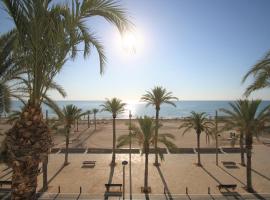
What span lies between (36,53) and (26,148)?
2.71 meters

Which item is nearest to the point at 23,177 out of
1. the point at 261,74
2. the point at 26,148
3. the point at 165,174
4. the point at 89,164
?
the point at 26,148

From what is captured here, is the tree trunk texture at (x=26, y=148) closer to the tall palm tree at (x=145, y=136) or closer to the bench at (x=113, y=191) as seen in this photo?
the bench at (x=113, y=191)

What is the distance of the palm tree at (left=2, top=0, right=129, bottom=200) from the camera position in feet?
22.8

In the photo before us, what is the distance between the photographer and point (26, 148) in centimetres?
689

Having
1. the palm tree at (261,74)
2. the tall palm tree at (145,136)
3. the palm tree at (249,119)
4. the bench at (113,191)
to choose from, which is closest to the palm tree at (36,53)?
the palm tree at (261,74)

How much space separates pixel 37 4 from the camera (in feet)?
22.7

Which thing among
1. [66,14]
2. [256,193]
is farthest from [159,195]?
[66,14]

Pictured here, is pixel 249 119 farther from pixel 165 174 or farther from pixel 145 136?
pixel 165 174

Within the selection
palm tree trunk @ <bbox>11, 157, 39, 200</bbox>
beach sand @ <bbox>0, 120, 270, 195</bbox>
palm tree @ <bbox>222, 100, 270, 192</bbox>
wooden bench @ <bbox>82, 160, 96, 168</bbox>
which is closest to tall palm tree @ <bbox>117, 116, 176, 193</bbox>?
beach sand @ <bbox>0, 120, 270, 195</bbox>

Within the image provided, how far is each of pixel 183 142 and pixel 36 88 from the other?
115 ft

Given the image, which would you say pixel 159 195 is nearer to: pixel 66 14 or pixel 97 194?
pixel 97 194

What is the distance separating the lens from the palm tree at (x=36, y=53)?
6945 millimetres

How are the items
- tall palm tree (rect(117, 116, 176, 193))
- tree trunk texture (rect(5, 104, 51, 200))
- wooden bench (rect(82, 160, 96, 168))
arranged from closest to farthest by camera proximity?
tree trunk texture (rect(5, 104, 51, 200)) → tall palm tree (rect(117, 116, 176, 193)) → wooden bench (rect(82, 160, 96, 168))

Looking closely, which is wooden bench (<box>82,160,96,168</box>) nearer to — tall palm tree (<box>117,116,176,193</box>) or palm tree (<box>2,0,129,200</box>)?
tall palm tree (<box>117,116,176,193</box>)
